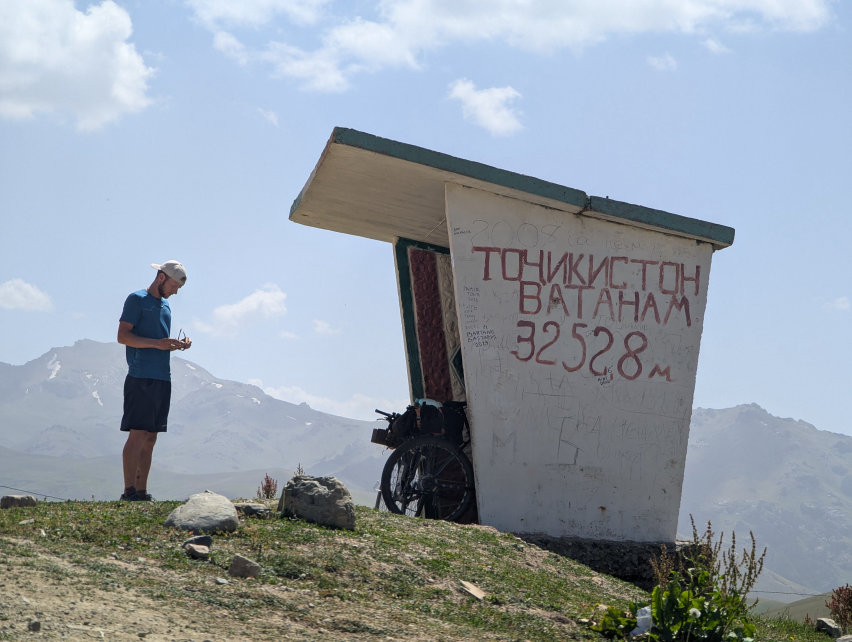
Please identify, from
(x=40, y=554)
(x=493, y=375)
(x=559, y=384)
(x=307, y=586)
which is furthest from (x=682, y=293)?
(x=40, y=554)

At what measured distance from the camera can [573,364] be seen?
974 centimetres

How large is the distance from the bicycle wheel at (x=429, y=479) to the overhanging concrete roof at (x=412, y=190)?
280cm

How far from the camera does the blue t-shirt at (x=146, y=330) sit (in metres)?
8.09

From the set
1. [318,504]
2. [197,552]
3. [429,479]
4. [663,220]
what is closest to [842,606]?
[663,220]

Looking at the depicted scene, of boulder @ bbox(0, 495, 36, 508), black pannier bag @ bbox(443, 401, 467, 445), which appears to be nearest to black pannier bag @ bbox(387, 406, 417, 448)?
black pannier bag @ bbox(443, 401, 467, 445)

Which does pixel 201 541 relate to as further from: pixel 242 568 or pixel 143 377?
pixel 143 377

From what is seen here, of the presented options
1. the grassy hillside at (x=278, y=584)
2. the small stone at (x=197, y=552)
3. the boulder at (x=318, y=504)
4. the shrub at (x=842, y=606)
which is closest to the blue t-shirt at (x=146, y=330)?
the grassy hillside at (x=278, y=584)

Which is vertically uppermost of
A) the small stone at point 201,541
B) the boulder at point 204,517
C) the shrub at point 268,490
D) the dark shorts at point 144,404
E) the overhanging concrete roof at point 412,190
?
the overhanging concrete roof at point 412,190

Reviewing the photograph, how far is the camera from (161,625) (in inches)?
173

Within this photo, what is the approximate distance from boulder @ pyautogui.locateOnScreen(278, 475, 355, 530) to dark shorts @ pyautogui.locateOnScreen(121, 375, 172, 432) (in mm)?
1556

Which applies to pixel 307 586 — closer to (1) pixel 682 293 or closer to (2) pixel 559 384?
(2) pixel 559 384

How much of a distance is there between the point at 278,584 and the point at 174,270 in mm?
3787

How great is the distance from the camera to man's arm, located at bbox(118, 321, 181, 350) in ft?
26.2

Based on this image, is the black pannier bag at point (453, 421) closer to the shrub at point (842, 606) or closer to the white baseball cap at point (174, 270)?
the white baseball cap at point (174, 270)
